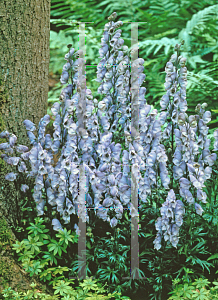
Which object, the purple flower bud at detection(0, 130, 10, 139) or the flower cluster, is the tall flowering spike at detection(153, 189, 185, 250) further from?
the purple flower bud at detection(0, 130, 10, 139)

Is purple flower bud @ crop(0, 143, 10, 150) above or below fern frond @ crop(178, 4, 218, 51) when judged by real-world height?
below

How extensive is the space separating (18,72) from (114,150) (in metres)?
1.03

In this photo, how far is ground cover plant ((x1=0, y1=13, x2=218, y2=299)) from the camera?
2.16 meters

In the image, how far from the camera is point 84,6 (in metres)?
5.82

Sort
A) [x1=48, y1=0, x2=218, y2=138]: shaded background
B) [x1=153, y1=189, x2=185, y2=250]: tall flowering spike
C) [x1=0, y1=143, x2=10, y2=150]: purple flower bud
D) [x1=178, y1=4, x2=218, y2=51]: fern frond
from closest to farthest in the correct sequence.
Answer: [x1=153, y1=189, x2=185, y2=250]: tall flowering spike
[x1=0, y1=143, x2=10, y2=150]: purple flower bud
[x1=48, y1=0, x2=218, y2=138]: shaded background
[x1=178, y1=4, x2=218, y2=51]: fern frond

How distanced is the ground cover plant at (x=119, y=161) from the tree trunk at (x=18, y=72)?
225mm

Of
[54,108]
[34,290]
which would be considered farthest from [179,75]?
[34,290]

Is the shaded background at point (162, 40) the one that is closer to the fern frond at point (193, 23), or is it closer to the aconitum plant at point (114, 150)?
the fern frond at point (193, 23)

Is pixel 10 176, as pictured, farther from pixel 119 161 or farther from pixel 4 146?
pixel 119 161

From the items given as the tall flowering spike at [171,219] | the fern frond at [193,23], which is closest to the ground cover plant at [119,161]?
the tall flowering spike at [171,219]

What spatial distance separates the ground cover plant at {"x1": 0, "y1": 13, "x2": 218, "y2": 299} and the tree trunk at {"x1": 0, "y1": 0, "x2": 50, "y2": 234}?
0.74 feet

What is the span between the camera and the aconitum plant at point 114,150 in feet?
7.06

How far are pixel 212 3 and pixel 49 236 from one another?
16.7 feet

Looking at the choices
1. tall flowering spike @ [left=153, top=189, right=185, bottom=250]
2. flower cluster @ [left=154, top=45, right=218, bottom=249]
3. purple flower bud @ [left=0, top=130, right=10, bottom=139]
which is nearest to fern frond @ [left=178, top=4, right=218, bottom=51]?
flower cluster @ [left=154, top=45, right=218, bottom=249]
